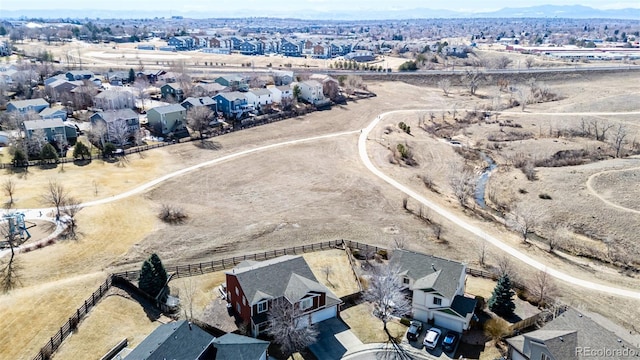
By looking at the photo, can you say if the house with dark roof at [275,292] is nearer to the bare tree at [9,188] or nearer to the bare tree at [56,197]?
the bare tree at [56,197]

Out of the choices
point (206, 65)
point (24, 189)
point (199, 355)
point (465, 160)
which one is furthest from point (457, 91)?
point (199, 355)

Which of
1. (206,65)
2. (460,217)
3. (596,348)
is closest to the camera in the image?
(596,348)

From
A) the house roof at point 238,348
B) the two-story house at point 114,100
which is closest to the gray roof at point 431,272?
the house roof at point 238,348

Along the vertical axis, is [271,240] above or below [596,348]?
below

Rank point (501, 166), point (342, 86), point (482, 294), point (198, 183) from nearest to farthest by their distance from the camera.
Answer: point (482, 294) → point (198, 183) → point (501, 166) → point (342, 86)

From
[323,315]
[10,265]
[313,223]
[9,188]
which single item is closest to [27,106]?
[9,188]

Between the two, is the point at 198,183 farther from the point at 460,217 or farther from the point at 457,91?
the point at 457,91
